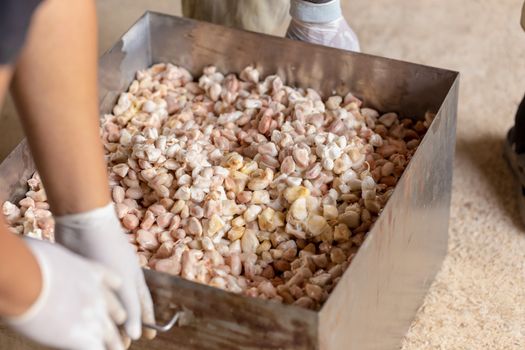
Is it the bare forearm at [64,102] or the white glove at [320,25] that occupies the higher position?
the bare forearm at [64,102]

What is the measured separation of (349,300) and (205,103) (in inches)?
20.6

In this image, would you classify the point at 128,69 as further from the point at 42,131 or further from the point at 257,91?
the point at 42,131

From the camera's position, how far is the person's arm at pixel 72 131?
88cm

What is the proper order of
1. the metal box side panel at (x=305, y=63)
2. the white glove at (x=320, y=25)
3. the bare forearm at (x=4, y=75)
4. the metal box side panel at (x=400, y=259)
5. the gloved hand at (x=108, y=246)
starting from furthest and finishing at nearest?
1. the white glove at (x=320, y=25)
2. the metal box side panel at (x=305, y=63)
3. the metal box side panel at (x=400, y=259)
4. the gloved hand at (x=108, y=246)
5. the bare forearm at (x=4, y=75)

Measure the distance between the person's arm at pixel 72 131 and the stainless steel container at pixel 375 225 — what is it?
7 cm

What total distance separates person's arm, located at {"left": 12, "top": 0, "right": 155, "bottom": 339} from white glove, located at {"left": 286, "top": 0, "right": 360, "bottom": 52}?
0.67 meters

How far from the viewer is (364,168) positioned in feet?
4.43

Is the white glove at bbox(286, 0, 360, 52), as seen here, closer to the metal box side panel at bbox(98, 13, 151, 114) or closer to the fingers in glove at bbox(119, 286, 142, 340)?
the metal box side panel at bbox(98, 13, 151, 114)

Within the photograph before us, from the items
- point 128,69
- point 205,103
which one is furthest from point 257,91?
point 128,69

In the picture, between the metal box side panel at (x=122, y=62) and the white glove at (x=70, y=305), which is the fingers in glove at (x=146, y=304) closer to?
the white glove at (x=70, y=305)

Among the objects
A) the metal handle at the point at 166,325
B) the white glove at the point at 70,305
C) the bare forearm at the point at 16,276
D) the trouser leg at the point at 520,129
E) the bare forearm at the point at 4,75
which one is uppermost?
the bare forearm at the point at 4,75

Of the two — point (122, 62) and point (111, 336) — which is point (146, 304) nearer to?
point (111, 336)

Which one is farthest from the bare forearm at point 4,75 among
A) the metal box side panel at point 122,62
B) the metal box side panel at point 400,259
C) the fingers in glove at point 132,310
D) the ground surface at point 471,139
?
the ground surface at point 471,139

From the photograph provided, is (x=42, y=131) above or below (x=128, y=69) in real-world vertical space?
above
